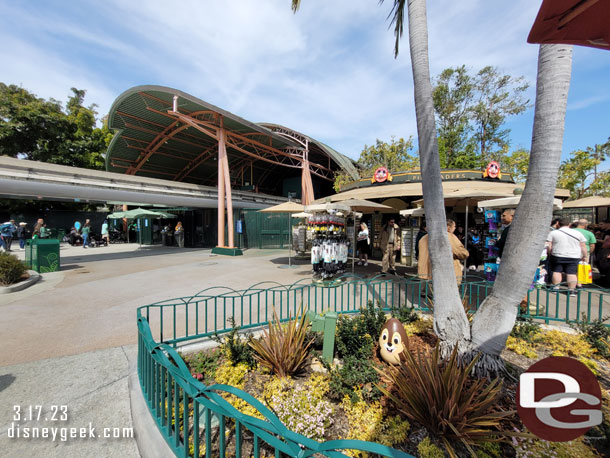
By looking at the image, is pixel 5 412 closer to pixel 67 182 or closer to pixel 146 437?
pixel 146 437

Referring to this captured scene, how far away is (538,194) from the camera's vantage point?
2.42 m

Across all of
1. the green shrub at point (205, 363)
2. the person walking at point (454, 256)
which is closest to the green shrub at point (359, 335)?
the green shrub at point (205, 363)

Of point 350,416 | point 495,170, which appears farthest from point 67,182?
point 495,170

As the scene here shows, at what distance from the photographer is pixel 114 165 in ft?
73.9

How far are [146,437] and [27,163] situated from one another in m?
13.7

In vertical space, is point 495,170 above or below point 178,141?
below

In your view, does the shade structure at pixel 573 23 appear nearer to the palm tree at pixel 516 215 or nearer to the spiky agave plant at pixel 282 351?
the palm tree at pixel 516 215

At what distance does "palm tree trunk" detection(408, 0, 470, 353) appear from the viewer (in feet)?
9.59

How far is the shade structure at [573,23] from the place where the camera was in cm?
126

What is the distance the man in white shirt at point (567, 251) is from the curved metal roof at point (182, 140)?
14.8 meters

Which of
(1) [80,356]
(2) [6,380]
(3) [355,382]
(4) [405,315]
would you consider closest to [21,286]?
(1) [80,356]

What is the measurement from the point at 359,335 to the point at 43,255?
11.2 metres

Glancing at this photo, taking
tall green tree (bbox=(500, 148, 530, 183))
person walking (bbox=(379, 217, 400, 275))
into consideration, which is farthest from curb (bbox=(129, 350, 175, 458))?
tall green tree (bbox=(500, 148, 530, 183))

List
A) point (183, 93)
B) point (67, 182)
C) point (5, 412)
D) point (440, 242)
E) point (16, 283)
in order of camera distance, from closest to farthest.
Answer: point (5, 412)
point (440, 242)
point (16, 283)
point (67, 182)
point (183, 93)
